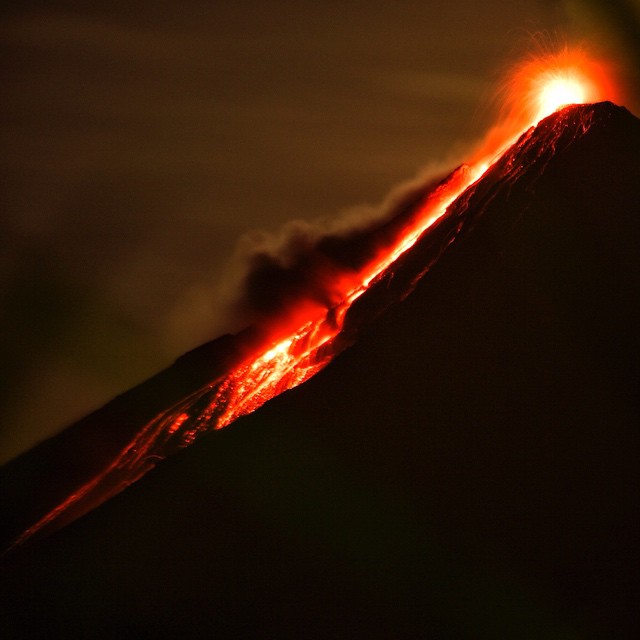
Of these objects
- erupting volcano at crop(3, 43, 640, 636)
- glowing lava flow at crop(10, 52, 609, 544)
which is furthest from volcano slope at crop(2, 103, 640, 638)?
glowing lava flow at crop(10, 52, 609, 544)

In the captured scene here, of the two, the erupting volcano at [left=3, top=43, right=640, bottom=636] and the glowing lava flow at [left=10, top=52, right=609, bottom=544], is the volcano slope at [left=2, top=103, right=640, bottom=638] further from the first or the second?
the glowing lava flow at [left=10, top=52, right=609, bottom=544]

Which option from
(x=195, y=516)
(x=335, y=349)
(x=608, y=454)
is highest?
(x=335, y=349)

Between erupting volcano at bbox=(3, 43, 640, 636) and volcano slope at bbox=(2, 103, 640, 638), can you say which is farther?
erupting volcano at bbox=(3, 43, 640, 636)

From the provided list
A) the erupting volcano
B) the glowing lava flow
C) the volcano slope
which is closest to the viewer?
the volcano slope

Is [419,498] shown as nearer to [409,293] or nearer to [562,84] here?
[409,293]

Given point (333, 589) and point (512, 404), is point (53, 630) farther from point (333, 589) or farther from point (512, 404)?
point (512, 404)

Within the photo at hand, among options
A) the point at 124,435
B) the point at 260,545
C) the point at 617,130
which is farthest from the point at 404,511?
the point at 124,435

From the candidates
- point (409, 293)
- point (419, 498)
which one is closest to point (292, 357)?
point (409, 293)
